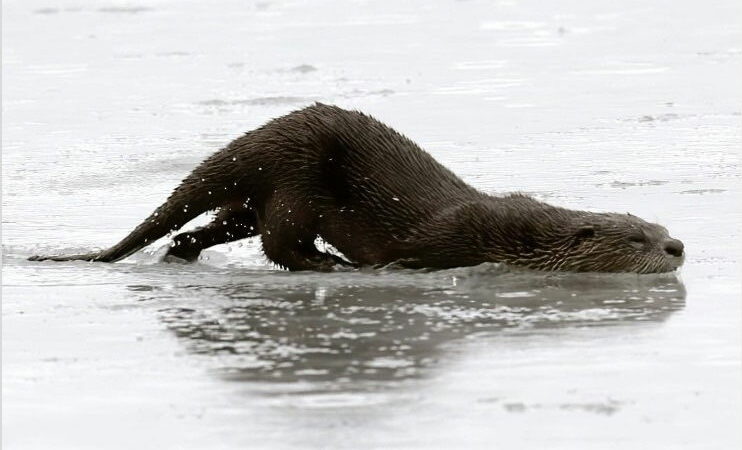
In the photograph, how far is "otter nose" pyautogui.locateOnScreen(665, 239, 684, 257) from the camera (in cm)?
Answer: 505

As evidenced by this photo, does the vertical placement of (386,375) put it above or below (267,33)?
below

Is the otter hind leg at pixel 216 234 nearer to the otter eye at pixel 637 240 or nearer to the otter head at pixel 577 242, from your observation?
the otter head at pixel 577 242

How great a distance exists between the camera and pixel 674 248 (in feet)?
16.6

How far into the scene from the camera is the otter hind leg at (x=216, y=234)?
5.59m

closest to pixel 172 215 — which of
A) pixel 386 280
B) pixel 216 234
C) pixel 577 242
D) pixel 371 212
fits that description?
pixel 216 234

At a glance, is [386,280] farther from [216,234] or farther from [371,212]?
[216,234]

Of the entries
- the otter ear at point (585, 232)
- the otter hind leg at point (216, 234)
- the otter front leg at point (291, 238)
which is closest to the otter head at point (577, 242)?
the otter ear at point (585, 232)

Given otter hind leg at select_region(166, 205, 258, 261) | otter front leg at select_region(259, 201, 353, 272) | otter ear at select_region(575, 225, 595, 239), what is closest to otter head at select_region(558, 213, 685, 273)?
otter ear at select_region(575, 225, 595, 239)

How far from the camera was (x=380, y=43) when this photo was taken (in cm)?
1166

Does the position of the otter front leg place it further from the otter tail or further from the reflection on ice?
the otter tail

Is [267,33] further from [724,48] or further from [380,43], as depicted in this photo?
[724,48]

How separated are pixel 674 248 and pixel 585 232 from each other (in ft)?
1.05

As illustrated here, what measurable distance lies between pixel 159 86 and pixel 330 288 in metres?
5.28

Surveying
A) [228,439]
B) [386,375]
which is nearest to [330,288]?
[386,375]
